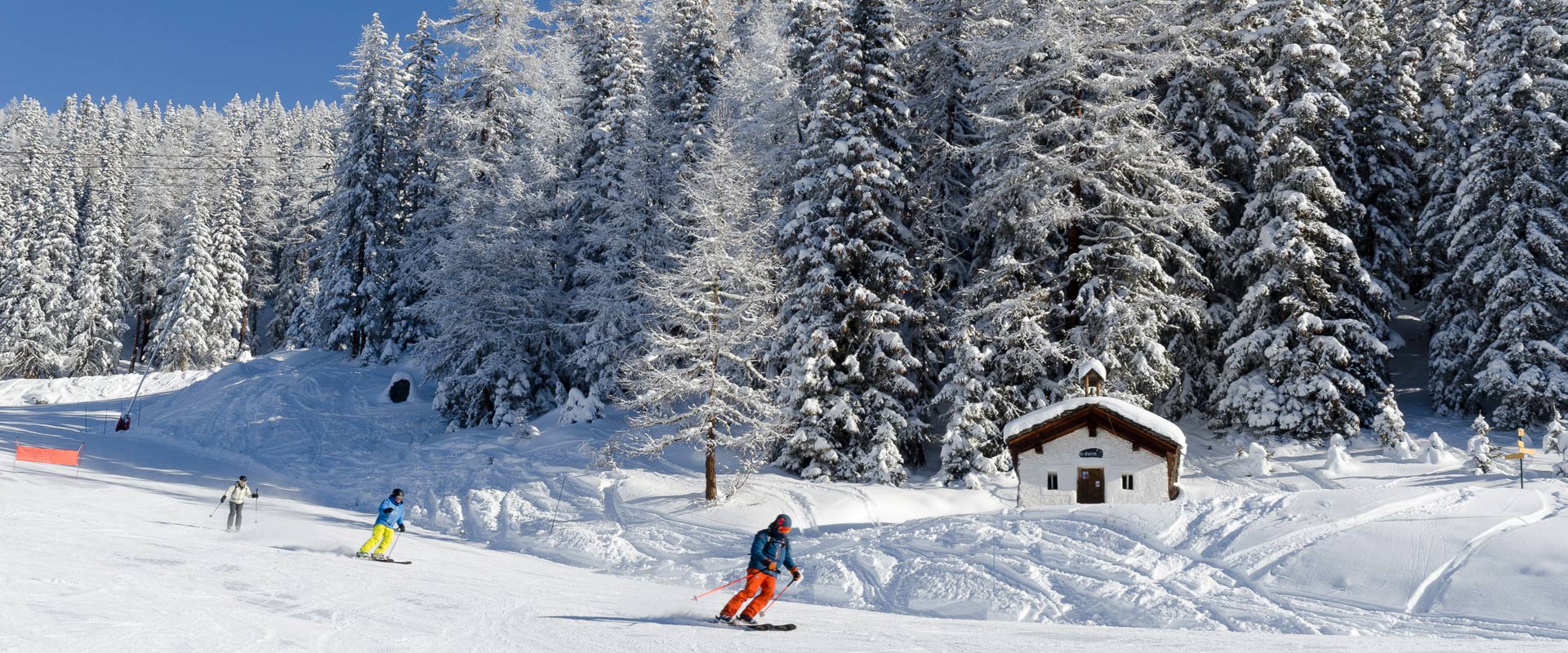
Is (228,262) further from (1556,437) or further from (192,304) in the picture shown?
(1556,437)

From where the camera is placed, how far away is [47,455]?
92.2ft

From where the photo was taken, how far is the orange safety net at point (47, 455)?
2797 cm

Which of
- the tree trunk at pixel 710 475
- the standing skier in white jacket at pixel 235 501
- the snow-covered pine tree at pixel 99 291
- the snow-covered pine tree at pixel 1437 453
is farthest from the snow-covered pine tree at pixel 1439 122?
the snow-covered pine tree at pixel 99 291

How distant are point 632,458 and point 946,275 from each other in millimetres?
11016

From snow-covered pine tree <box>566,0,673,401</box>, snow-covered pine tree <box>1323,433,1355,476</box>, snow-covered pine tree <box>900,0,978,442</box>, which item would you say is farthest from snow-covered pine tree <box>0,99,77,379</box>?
snow-covered pine tree <box>1323,433,1355,476</box>

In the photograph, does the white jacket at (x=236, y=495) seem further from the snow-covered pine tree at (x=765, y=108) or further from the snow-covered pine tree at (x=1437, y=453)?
the snow-covered pine tree at (x=1437, y=453)

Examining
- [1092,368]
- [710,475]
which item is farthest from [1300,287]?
[710,475]

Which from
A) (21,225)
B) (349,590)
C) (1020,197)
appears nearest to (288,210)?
(21,225)

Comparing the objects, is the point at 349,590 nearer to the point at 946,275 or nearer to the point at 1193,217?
the point at 946,275

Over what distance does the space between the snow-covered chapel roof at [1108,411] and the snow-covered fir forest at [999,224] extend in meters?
2.74

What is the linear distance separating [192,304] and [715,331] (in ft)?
153

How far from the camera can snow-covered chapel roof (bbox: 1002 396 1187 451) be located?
21.0m

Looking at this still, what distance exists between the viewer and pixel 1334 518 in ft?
50.0

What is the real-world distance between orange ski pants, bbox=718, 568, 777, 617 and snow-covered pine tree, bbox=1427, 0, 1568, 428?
23939mm
